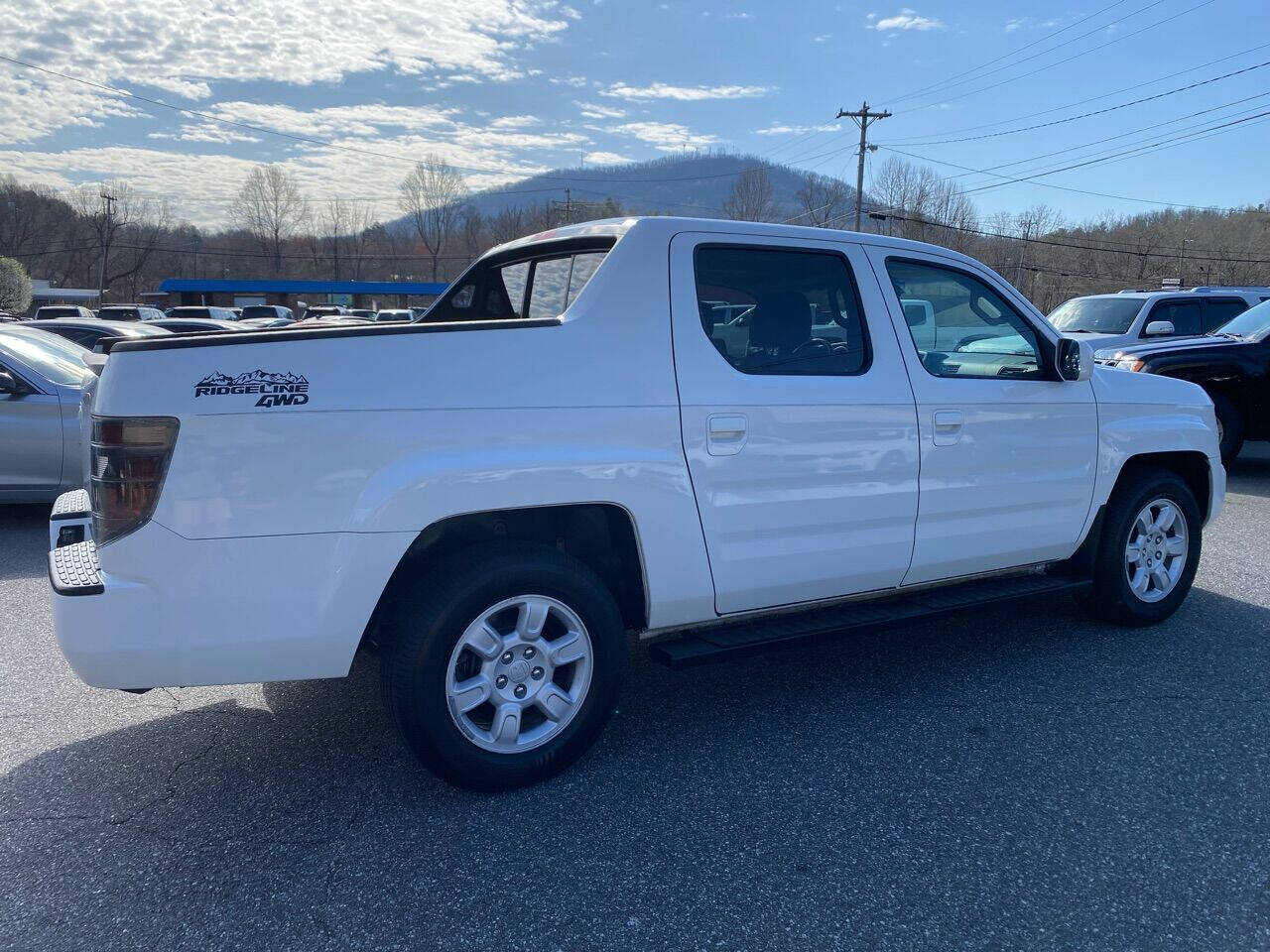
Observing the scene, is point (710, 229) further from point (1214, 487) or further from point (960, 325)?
point (1214, 487)

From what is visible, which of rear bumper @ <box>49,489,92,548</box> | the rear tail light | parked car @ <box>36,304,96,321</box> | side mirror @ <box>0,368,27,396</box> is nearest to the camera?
the rear tail light

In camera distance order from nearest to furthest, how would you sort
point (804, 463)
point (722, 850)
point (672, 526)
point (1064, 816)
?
point (722, 850)
point (1064, 816)
point (672, 526)
point (804, 463)

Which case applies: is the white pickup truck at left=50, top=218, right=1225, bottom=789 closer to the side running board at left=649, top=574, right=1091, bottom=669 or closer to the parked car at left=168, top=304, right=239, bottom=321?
the side running board at left=649, top=574, right=1091, bottom=669

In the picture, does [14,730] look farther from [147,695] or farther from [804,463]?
[804,463]

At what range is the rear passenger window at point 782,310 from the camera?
3.60 m

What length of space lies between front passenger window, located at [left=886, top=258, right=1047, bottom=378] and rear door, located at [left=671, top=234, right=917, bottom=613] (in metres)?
0.23

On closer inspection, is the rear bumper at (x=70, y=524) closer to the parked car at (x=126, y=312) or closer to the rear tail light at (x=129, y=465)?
the rear tail light at (x=129, y=465)

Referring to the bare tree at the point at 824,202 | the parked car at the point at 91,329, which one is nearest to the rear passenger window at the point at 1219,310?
the parked car at the point at 91,329

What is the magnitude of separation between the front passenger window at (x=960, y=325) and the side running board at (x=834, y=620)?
104cm

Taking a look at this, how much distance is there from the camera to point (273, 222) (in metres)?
94.1

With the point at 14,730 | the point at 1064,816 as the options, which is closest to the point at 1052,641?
the point at 1064,816

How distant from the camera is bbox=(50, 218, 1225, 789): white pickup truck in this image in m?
2.81

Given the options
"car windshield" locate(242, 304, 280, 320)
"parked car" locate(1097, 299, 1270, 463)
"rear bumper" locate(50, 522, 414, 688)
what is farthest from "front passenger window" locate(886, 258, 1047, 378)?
"car windshield" locate(242, 304, 280, 320)

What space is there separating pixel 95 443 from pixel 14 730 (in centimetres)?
171
